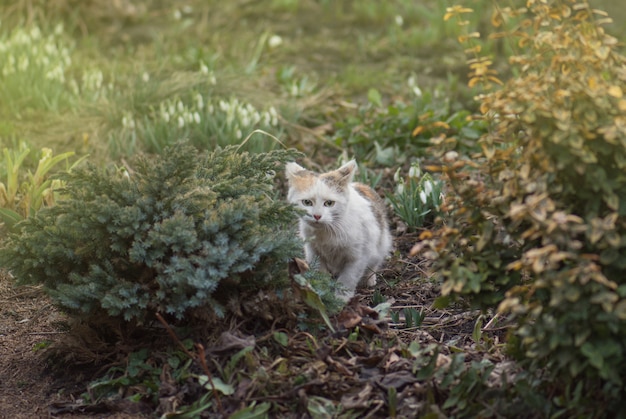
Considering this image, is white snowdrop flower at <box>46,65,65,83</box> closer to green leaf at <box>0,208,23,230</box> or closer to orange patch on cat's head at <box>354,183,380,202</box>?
green leaf at <box>0,208,23,230</box>

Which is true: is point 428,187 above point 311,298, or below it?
below

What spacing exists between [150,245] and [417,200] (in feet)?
7.06

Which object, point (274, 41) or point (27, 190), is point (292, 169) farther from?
point (274, 41)

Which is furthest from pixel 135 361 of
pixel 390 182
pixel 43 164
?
pixel 390 182

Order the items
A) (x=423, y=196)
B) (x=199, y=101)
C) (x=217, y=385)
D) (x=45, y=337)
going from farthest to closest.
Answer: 1. (x=199, y=101)
2. (x=423, y=196)
3. (x=45, y=337)
4. (x=217, y=385)

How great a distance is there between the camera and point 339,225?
174 inches

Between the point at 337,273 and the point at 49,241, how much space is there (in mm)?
1776

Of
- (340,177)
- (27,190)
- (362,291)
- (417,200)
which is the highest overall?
(340,177)

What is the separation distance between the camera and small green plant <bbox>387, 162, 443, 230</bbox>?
494cm

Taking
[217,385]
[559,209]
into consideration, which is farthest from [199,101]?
[559,209]

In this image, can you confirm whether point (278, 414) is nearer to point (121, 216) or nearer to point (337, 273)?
point (121, 216)

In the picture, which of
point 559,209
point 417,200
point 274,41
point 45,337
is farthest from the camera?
point 274,41

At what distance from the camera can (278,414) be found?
10.1ft

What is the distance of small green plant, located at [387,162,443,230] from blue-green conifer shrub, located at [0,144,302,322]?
1.58 m
